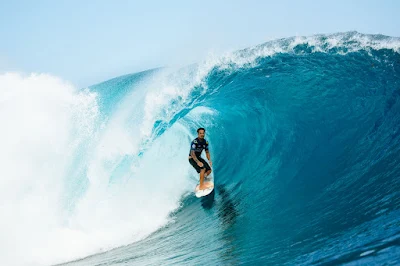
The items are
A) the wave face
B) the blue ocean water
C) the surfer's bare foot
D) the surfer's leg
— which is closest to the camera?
the blue ocean water

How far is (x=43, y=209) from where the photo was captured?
760 centimetres

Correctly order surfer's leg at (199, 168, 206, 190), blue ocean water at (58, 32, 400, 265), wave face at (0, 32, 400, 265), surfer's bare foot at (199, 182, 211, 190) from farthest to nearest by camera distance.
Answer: surfer's bare foot at (199, 182, 211, 190) < surfer's leg at (199, 168, 206, 190) < wave face at (0, 32, 400, 265) < blue ocean water at (58, 32, 400, 265)

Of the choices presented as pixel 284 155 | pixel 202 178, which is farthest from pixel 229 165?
pixel 202 178

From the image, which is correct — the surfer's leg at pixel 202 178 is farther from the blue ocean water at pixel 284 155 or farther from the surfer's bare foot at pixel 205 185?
the blue ocean water at pixel 284 155

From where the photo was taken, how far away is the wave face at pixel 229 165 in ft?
13.6

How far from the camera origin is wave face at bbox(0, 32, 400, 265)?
4160 millimetres

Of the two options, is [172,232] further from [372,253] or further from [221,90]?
[221,90]

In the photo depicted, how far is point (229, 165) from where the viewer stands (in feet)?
30.1

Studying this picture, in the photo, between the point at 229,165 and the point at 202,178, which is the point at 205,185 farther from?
the point at 229,165

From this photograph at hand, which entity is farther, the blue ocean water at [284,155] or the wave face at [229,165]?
the wave face at [229,165]

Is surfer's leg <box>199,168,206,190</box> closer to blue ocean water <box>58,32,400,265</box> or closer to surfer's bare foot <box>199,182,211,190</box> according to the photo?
surfer's bare foot <box>199,182,211,190</box>

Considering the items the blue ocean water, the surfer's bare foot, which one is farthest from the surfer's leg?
the blue ocean water

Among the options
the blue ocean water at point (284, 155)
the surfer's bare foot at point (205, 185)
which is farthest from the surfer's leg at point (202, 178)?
the blue ocean water at point (284, 155)

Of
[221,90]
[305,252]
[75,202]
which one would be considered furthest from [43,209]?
[305,252]
